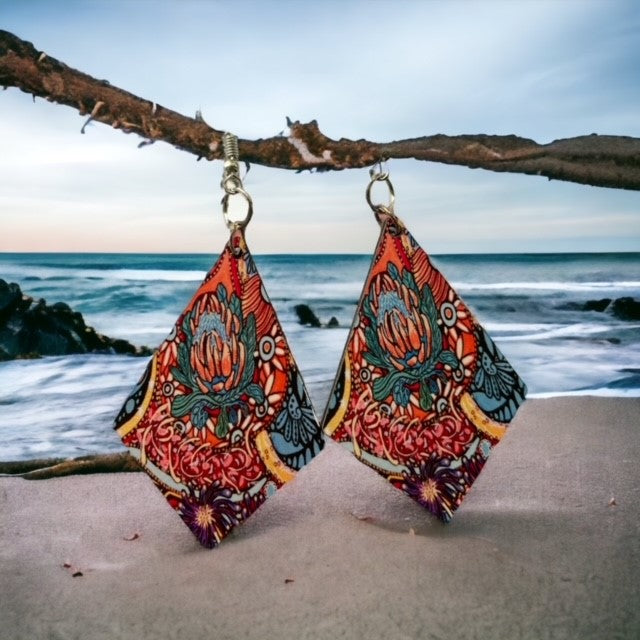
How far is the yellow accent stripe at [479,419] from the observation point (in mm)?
1146

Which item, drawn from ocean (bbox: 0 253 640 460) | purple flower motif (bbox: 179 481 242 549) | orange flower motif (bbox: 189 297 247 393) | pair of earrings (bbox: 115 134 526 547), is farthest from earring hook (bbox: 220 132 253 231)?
ocean (bbox: 0 253 640 460)

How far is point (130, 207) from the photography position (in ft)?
5.71

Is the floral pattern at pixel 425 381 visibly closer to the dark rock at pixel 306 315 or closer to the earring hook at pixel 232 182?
the earring hook at pixel 232 182

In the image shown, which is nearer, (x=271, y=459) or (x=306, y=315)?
(x=271, y=459)

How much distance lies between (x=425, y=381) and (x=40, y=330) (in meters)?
0.98

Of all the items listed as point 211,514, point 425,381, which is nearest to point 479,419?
point 425,381

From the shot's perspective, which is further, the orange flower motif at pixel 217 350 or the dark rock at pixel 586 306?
the dark rock at pixel 586 306

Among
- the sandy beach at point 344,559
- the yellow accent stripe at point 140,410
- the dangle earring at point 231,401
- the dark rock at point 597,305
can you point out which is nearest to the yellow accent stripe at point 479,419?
the sandy beach at point 344,559

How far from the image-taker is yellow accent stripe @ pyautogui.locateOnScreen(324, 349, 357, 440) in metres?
1.11

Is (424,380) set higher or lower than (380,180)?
lower

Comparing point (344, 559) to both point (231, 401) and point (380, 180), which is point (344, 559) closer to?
point (231, 401)

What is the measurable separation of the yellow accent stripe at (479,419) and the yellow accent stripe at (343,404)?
0.19 meters

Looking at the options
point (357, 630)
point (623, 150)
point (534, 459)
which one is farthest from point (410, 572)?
point (623, 150)

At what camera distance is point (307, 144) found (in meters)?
1.25
